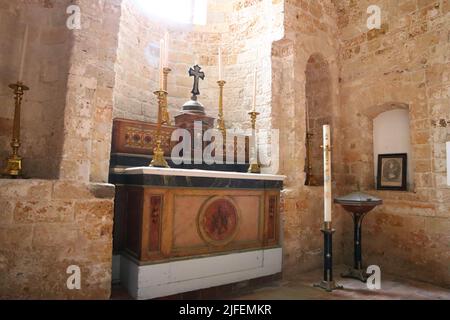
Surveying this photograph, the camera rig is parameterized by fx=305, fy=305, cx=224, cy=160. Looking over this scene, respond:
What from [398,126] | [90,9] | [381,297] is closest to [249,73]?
[398,126]

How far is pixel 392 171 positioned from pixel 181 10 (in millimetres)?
4144

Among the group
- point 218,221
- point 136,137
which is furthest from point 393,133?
point 136,137

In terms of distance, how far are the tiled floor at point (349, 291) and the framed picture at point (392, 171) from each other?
1199 mm

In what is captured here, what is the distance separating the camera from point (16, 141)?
97.3 inches

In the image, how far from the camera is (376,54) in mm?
4285

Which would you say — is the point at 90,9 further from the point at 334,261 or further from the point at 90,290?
the point at 334,261

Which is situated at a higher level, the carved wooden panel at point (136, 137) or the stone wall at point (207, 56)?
the stone wall at point (207, 56)

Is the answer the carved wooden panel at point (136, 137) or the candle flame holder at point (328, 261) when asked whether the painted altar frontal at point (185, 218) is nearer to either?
the carved wooden panel at point (136, 137)

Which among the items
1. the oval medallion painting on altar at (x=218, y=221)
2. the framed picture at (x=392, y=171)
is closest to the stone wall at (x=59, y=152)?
the oval medallion painting on altar at (x=218, y=221)

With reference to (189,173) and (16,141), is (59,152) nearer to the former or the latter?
(16,141)

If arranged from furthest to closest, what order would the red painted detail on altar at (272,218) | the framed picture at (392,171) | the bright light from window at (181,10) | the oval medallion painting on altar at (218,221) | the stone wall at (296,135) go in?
the bright light from window at (181,10)
the framed picture at (392,171)
the stone wall at (296,135)
the red painted detail on altar at (272,218)
the oval medallion painting on altar at (218,221)

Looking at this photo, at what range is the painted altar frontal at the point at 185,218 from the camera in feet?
8.70

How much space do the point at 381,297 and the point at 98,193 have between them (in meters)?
2.89
